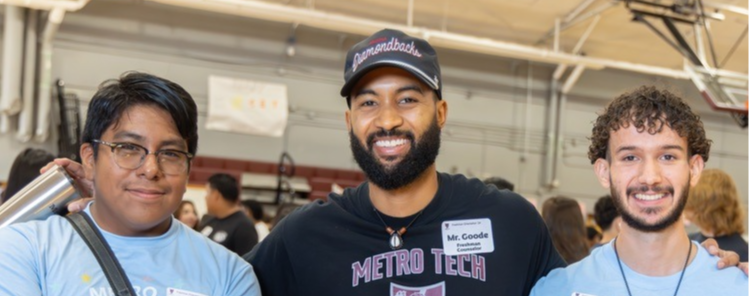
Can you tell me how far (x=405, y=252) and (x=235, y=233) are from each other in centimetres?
349

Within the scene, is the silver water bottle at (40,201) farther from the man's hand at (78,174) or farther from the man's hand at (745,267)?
the man's hand at (745,267)

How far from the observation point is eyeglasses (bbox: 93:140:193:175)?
1.76 meters

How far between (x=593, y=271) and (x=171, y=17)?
9.23m

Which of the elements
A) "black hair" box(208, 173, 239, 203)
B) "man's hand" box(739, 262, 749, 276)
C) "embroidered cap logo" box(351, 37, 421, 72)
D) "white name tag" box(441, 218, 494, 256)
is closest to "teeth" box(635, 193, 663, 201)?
"man's hand" box(739, 262, 749, 276)

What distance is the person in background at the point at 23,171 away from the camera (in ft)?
8.95

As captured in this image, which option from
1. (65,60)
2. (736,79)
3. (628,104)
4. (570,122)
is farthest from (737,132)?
(628,104)

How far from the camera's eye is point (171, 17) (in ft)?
33.3

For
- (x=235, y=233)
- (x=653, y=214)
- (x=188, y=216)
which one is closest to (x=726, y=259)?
(x=653, y=214)

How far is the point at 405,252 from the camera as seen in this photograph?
1.97 m

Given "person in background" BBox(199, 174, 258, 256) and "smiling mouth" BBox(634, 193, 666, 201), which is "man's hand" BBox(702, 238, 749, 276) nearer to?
"smiling mouth" BBox(634, 193, 666, 201)

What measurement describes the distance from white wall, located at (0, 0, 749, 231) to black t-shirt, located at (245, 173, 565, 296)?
839 centimetres

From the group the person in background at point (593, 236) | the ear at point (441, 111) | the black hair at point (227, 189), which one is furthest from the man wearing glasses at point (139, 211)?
the person in background at point (593, 236)

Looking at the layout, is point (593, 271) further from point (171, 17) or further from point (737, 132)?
point (737, 132)

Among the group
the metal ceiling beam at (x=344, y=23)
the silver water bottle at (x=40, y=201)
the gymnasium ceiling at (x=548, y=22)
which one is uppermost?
the gymnasium ceiling at (x=548, y=22)
